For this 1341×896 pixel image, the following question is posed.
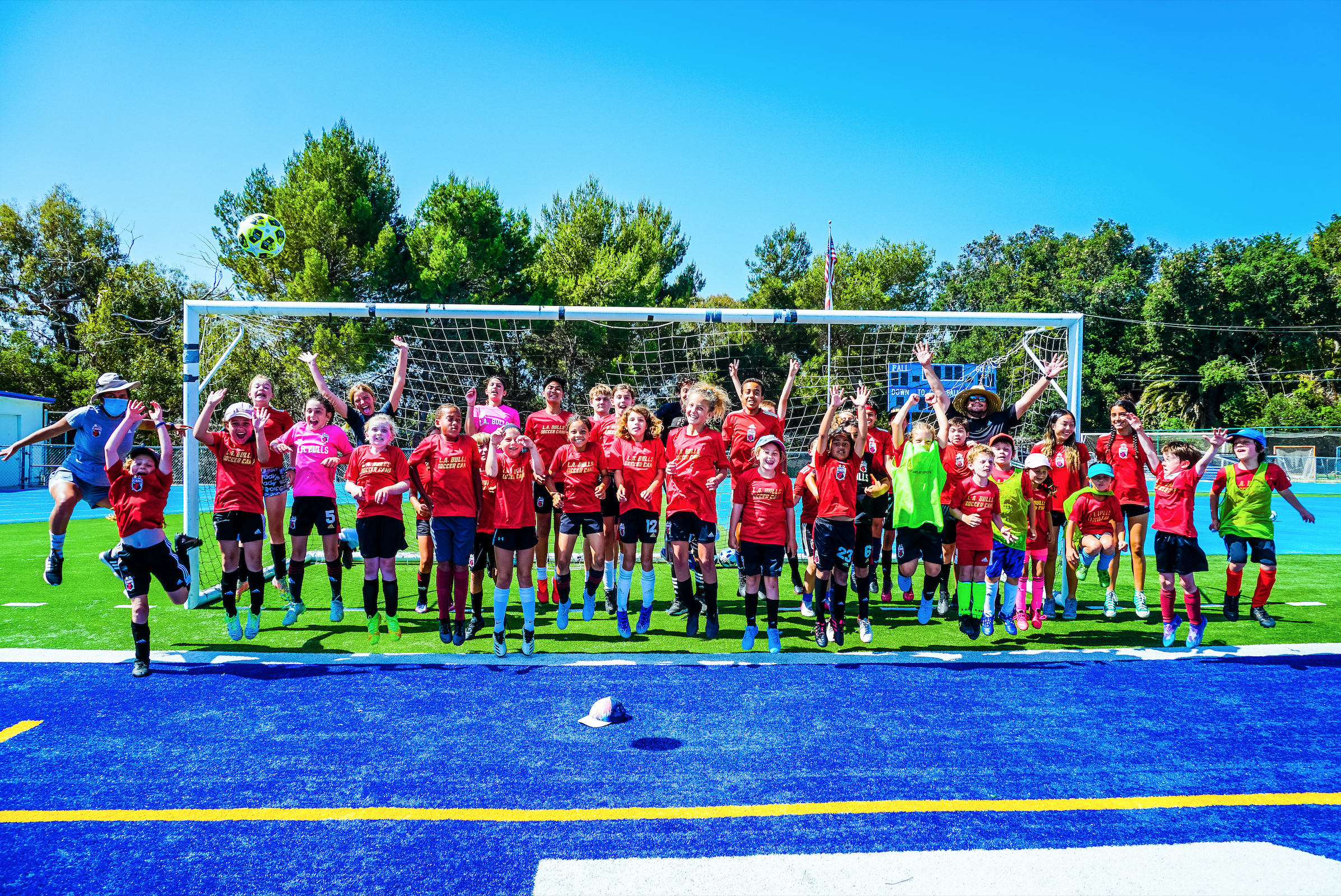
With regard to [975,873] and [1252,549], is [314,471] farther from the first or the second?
[1252,549]

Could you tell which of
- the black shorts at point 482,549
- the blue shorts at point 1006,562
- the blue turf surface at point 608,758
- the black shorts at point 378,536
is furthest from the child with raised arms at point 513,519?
the blue shorts at point 1006,562

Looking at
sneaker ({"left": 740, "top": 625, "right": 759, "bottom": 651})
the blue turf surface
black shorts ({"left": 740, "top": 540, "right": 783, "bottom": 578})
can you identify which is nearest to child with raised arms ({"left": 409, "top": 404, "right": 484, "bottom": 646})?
the blue turf surface

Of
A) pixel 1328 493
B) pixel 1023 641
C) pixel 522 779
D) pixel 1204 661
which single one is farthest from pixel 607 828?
pixel 1328 493

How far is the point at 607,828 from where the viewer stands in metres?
3.47

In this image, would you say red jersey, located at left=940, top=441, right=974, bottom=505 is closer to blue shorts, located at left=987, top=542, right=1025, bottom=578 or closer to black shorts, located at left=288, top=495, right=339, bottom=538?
blue shorts, located at left=987, top=542, right=1025, bottom=578

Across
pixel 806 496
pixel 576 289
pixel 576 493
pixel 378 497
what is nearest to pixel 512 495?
pixel 576 493

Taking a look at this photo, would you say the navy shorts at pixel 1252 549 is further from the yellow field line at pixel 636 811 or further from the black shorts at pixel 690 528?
the black shorts at pixel 690 528

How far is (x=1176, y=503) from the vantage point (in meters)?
6.58

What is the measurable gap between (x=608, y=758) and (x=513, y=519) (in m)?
2.32

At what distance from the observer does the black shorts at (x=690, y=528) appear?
6664 mm

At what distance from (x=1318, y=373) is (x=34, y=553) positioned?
52554 mm

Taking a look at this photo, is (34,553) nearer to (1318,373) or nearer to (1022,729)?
(1022,729)

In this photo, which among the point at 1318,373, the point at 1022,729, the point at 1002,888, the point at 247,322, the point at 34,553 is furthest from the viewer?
the point at 1318,373

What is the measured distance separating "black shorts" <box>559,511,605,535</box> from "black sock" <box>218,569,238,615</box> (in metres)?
2.81
